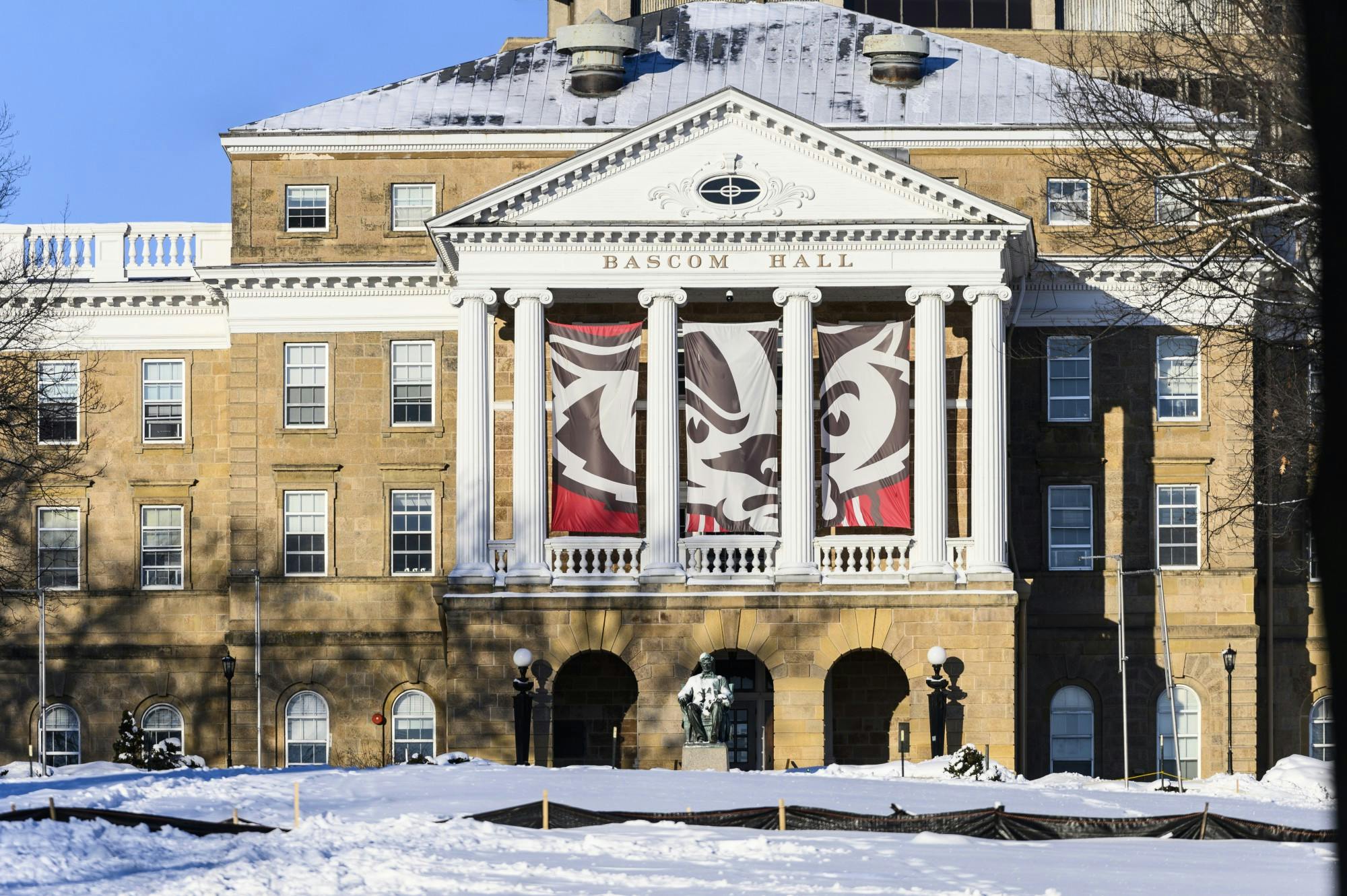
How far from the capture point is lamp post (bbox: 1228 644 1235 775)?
50.6m

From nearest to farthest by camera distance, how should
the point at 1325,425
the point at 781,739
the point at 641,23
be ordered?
1. the point at 1325,425
2. the point at 781,739
3. the point at 641,23

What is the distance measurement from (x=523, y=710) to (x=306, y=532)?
1029 cm

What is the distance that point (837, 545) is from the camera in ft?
157

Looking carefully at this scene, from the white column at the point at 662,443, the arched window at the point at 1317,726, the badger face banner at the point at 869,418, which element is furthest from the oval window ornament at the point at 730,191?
the arched window at the point at 1317,726

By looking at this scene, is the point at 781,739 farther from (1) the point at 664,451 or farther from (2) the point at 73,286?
(2) the point at 73,286

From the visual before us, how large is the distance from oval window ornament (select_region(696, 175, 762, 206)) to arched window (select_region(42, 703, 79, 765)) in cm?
2051

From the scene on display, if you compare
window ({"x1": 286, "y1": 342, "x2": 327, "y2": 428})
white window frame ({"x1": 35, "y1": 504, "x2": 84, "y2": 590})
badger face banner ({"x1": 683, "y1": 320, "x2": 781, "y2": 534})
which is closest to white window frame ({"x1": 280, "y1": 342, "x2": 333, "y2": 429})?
window ({"x1": 286, "y1": 342, "x2": 327, "y2": 428})

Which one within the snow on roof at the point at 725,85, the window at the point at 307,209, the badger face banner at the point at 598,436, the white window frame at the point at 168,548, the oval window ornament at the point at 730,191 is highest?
the snow on roof at the point at 725,85

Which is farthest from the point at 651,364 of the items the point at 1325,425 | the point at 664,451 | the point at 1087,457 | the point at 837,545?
the point at 1325,425

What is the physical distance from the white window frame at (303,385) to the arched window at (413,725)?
694 centimetres

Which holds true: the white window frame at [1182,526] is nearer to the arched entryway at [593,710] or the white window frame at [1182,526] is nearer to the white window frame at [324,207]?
the arched entryway at [593,710]

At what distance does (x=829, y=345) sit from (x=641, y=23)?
16171 millimetres

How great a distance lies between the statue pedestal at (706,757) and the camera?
1633 inches

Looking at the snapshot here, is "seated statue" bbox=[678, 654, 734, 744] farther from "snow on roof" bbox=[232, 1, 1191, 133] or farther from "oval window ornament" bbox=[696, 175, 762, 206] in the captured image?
"snow on roof" bbox=[232, 1, 1191, 133]
